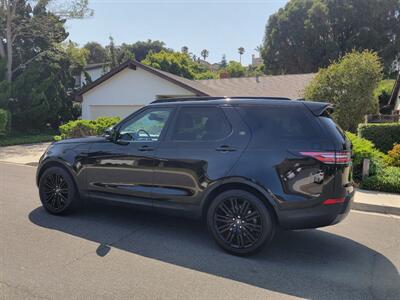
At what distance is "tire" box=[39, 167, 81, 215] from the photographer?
5.70 m

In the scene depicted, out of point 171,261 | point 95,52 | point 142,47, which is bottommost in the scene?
point 171,261

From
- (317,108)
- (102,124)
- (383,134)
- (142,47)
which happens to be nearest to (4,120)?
(102,124)

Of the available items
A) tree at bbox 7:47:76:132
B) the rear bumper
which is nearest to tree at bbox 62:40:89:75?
tree at bbox 7:47:76:132

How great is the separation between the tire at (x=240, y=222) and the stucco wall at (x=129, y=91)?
1311 centimetres

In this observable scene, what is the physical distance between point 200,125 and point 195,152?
1.28ft

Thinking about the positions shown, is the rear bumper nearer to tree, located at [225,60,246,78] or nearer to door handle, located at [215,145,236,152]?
door handle, located at [215,145,236,152]

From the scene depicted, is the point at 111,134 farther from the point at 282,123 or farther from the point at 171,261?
the point at 282,123

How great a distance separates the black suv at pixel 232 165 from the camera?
4.21 m

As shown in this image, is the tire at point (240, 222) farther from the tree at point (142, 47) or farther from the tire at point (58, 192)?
the tree at point (142, 47)

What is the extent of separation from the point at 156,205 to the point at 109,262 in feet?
3.45

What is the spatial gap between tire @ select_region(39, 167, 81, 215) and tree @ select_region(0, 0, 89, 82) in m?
18.6

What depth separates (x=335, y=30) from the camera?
36.2 meters

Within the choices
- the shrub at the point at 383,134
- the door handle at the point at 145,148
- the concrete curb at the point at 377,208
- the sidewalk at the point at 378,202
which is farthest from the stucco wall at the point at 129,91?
the door handle at the point at 145,148

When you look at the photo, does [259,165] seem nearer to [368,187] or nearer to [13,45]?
[368,187]
